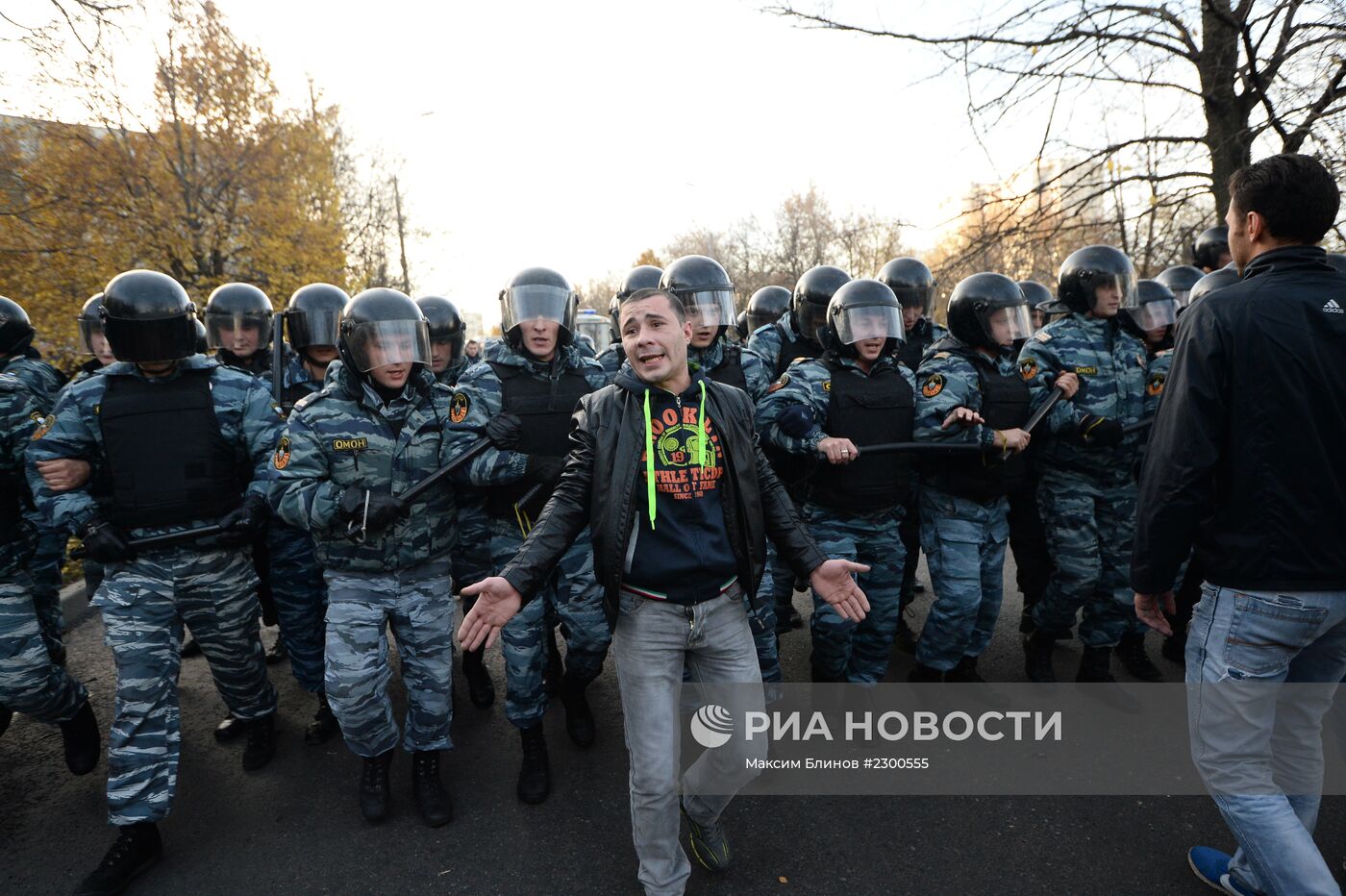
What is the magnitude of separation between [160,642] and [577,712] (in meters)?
1.91

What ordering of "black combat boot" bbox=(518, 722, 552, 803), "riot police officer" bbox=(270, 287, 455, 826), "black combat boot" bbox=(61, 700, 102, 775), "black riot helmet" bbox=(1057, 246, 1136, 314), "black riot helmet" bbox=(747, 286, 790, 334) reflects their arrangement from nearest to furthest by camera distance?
1. "riot police officer" bbox=(270, 287, 455, 826)
2. "black combat boot" bbox=(518, 722, 552, 803)
3. "black combat boot" bbox=(61, 700, 102, 775)
4. "black riot helmet" bbox=(1057, 246, 1136, 314)
5. "black riot helmet" bbox=(747, 286, 790, 334)

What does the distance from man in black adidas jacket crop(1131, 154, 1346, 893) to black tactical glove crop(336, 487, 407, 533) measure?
2.71 m

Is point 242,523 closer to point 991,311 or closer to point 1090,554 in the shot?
point 991,311

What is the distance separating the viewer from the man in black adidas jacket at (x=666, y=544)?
2.41 m

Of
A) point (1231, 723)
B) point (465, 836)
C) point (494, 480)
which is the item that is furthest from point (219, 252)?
point (1231, 723)

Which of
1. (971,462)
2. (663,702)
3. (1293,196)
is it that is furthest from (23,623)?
(1293,196)

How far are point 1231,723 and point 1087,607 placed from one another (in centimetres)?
201

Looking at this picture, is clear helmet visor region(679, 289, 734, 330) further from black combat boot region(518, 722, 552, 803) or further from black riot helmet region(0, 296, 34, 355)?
black riot helmet region(0, 296, 34, 355)

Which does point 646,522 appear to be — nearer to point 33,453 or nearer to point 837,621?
point 837,621

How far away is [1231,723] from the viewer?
7.02 feet

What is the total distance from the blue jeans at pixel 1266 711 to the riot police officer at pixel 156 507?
3.68m

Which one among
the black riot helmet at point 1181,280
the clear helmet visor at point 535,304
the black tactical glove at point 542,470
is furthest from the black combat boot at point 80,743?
the black riot helmet at point 1181,280

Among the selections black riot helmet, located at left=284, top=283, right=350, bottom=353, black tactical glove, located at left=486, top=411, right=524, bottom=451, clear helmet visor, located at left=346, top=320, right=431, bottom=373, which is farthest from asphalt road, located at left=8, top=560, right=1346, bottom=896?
black riot helmet, located at left=284, top=283, right=350, bottom=353

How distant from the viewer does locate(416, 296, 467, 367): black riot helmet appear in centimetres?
484
